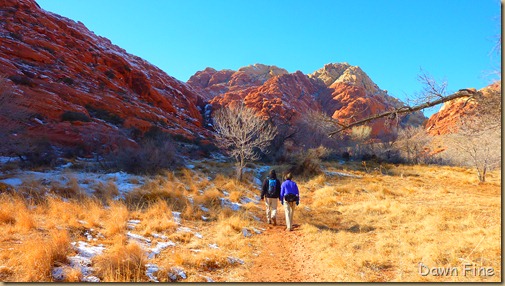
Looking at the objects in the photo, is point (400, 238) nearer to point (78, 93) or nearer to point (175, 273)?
point (175, 273)

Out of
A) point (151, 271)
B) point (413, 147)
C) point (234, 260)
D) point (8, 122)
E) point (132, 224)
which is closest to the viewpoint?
point (151, 271)

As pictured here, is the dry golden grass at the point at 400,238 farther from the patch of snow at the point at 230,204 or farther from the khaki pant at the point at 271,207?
the patch of snow at the point at 230,204

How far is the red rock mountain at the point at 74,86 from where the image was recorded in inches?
865

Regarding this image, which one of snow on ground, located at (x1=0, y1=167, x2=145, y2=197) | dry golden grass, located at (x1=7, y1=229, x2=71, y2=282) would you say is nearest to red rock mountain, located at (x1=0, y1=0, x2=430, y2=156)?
A: snow on ground, located at (x1=0, y1=167, x2=145, y2=197)

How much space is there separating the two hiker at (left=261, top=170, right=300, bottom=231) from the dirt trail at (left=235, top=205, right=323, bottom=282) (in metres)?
0.61

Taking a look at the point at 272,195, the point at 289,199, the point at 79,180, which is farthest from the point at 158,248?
the point at 79,180

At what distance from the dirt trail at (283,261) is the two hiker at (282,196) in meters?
0.61

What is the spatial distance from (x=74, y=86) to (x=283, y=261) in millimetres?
34227

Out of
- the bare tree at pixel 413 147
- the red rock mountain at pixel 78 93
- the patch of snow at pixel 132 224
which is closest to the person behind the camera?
the patch of snow at pixel 132 224

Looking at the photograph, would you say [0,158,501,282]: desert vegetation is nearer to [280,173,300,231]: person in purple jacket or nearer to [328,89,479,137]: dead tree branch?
[280,173,300,231]: person in purple jacket

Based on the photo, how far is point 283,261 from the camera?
198 inches

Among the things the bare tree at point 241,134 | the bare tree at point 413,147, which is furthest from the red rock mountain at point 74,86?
the bare tree at point 413,147

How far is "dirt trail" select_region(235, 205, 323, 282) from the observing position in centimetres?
427

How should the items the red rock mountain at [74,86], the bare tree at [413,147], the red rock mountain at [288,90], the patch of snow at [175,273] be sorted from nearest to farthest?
1. the patch of snow at [175,273]
2. the red rock mountain at [74,86]
3. the bare tree at [413,147]
4. the red rock mountain at [288,90]
